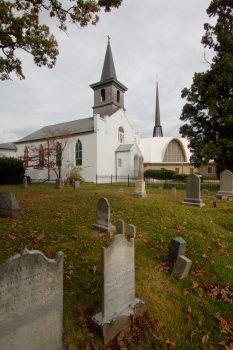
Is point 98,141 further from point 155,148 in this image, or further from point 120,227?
point 120,227

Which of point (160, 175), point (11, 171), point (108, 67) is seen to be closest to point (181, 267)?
point (11, 171)

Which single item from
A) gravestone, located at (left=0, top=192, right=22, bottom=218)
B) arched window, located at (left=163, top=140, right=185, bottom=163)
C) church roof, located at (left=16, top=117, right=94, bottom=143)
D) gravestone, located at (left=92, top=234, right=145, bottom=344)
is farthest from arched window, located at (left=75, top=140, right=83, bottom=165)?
gravestone, located at (left=92, top=234, right=145, bottom=344)

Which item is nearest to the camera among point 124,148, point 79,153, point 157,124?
point 79,153

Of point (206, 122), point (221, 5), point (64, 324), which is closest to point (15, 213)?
point (64, 324)

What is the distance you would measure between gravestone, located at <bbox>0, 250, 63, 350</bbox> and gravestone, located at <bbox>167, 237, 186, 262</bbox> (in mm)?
2771

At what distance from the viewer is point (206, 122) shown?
1941cm

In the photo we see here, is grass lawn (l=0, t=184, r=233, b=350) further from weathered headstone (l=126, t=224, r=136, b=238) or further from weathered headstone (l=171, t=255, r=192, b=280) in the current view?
weathered headstone (l=126, t=224, r=136, b=238)

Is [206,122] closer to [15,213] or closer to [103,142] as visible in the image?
[103,142]

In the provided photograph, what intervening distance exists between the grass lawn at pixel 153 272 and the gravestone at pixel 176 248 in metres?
0.24

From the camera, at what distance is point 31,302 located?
2.67 meters

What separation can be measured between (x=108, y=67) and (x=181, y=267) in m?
34.8

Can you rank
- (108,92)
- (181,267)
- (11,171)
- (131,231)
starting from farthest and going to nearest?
(108,92) → (11,171) → (131,231) → (181,267)

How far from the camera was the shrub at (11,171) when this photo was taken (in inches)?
873

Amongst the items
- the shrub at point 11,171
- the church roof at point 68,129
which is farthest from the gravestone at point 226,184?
the shrub at point 11,171
